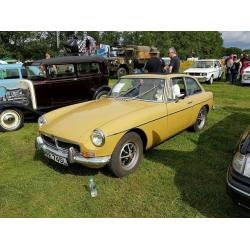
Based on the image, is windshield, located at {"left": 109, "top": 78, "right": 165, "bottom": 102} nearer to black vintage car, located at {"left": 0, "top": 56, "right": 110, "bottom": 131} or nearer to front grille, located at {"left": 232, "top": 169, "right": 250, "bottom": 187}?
front grille, located at {"left": 232, "top": 169, "right": 250, "bottom": 187}

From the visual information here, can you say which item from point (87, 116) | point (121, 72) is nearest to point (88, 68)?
point (87, 116)

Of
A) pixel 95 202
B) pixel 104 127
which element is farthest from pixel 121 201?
pixel 104 127

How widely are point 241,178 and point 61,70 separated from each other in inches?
260

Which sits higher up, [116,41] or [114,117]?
[116,41]

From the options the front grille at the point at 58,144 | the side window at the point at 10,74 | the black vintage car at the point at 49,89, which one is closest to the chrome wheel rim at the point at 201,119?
the front grille at the point at 58,144

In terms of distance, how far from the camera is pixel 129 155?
4.32 metres

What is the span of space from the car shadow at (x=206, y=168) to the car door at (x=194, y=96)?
0.58 metres

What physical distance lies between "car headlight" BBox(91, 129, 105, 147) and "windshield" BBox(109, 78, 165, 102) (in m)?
1.56

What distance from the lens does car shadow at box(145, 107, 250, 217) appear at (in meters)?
3.49

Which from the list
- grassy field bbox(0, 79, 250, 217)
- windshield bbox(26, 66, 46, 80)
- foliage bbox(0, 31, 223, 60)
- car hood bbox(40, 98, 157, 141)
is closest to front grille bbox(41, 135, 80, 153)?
car hood bbox(40, 98, 157, 141)

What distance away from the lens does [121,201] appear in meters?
3.62

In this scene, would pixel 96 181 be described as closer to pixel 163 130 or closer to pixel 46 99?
pixel 163 130

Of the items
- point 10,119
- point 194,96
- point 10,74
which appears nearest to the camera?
point 194,96

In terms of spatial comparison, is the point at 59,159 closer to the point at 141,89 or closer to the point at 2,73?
the point at 141,89
